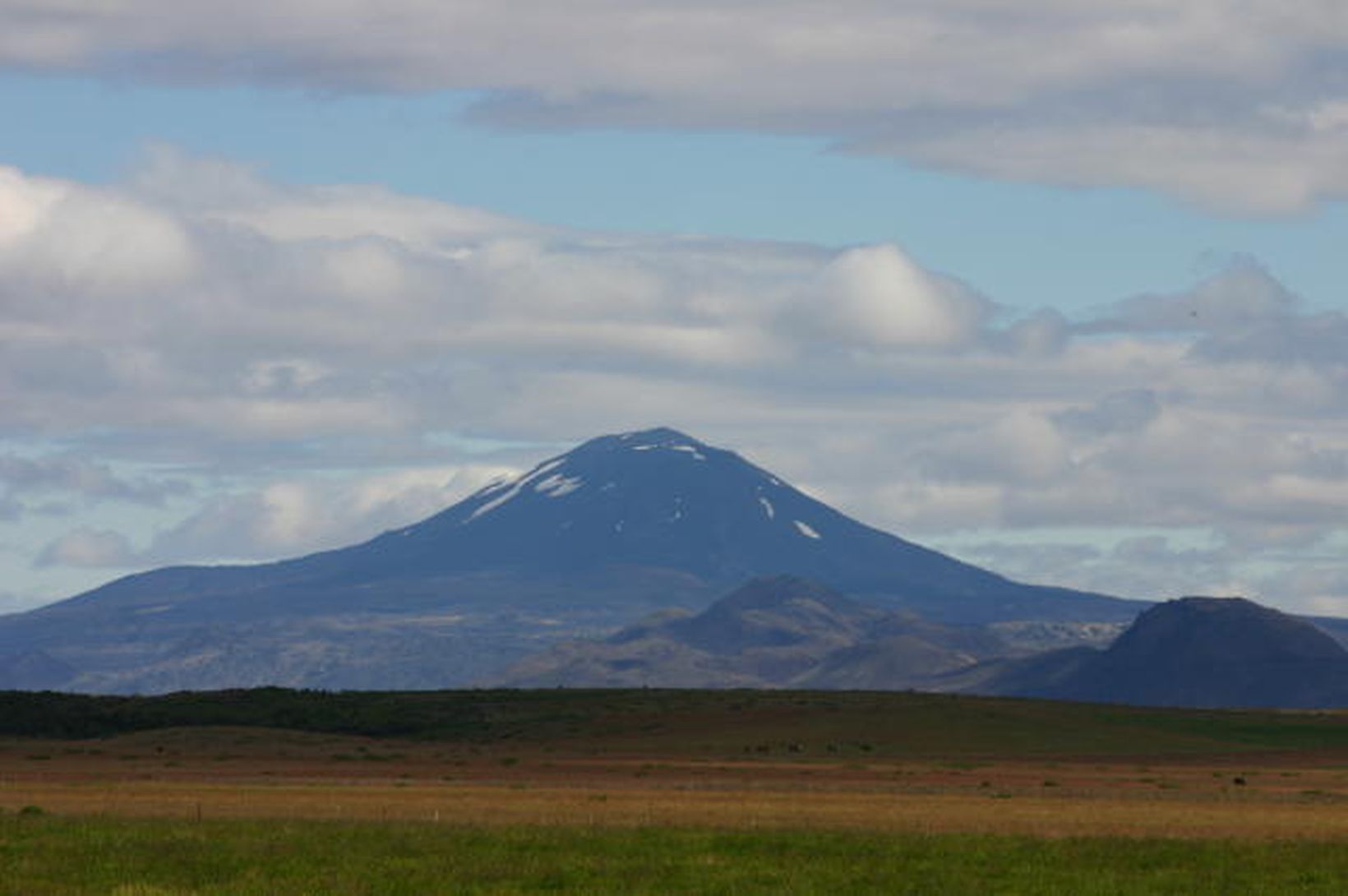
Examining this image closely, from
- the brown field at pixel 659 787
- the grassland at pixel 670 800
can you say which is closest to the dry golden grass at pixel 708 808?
the brown field at pixel 659 787

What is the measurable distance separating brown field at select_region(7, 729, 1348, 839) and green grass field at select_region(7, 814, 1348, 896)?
7.67m

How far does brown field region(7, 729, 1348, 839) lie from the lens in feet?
271

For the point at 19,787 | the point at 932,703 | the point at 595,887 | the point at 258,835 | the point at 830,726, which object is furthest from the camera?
the point at 932,703

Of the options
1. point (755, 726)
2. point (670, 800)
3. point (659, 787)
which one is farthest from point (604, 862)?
point (755, 726)

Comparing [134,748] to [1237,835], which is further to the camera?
[134,748]

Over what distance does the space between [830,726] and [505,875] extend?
122 meters

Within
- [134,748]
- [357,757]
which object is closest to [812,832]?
[357,757]

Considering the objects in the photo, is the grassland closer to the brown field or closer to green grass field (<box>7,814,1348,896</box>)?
green grass field (<box>7,814,1348,896</box>)

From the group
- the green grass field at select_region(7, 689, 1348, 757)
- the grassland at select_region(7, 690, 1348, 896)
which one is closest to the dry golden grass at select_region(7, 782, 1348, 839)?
the grassland at select_region(7, 690, 1348, 896)

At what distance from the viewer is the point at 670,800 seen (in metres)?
95.9

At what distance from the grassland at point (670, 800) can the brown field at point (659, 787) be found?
0.43 m

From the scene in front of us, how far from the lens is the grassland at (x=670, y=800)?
58.5 metres

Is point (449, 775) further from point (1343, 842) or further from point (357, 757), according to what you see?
point (1343, 842)

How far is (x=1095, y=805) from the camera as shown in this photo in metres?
96.1
